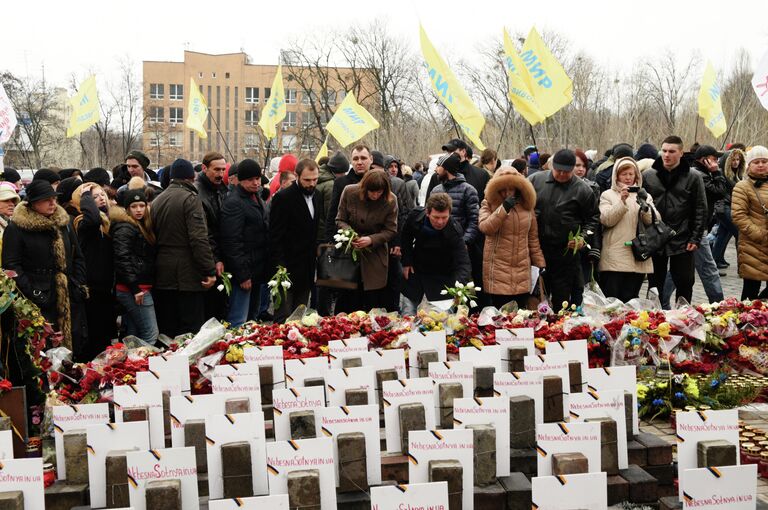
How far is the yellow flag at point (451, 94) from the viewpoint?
1110 centimetres

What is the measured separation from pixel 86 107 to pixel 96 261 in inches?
264

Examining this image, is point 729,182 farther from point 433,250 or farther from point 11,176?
point 11,176

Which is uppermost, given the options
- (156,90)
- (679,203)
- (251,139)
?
(156,90)

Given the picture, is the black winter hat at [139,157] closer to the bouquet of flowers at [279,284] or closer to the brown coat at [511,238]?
the bouquet of flowers at [279,284]

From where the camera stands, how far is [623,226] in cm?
781

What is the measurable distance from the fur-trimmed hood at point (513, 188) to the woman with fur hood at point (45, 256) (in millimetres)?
3538

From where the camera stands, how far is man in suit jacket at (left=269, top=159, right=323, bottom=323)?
801 cm

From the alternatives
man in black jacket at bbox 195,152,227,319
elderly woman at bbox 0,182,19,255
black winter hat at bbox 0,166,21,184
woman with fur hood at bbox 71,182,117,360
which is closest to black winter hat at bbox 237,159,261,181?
man in black jacket at bbox 195,152,227,319

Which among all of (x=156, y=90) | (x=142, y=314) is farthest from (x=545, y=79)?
(x=156, y=90)

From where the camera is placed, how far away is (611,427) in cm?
373

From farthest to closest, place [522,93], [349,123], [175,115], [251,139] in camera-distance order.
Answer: [175,115] < [251,139] < [349,123] < [522,93]

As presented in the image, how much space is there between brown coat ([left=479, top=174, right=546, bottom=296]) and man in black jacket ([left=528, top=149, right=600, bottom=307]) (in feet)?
1.03

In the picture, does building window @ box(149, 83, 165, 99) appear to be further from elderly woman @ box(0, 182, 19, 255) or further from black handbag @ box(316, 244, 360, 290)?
black handbag @ box(316, 244, 360, 290)

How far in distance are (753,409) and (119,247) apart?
5.10 metres
